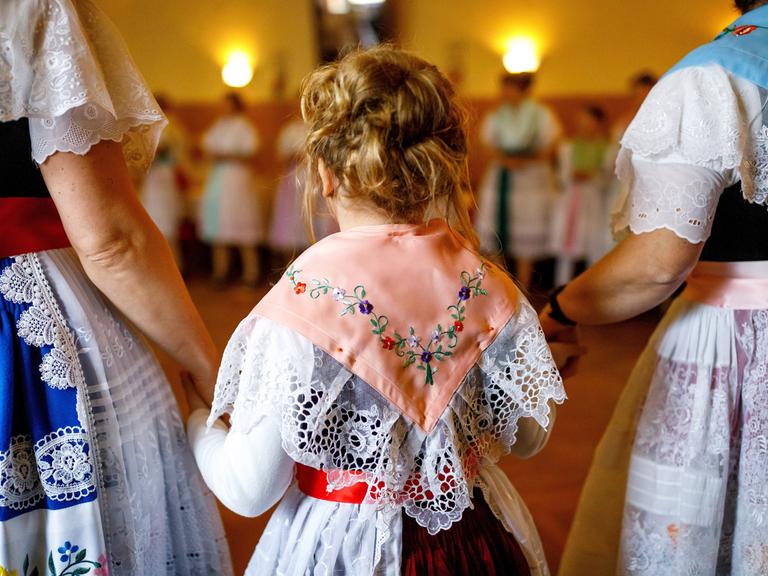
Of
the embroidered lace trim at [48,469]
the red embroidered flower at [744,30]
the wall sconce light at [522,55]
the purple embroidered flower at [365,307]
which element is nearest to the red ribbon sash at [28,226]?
the embroidered lace trim at [48,469]

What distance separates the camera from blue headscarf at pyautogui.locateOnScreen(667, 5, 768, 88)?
1169 millimetres

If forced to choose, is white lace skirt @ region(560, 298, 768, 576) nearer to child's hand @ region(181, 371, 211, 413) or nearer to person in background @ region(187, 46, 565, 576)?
person in background @ region(187, 46, 565, 576)

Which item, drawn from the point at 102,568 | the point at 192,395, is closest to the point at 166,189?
the point at 192,395

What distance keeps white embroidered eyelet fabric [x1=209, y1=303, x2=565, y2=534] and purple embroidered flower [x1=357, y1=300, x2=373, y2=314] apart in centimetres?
8

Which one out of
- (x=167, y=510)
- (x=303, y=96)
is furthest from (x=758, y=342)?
(x=167, y=510)

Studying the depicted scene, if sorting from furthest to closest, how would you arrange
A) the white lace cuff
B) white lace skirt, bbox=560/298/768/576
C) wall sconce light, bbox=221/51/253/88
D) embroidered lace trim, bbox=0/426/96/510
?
wall sconce light, bbox=221/51/253/88, white lace skirt, bbox=560/298/768/576, the white lace cuff, embroidered lace trim, bbox=0/426/96/510

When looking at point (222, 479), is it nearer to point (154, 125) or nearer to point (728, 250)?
point (154, 125)

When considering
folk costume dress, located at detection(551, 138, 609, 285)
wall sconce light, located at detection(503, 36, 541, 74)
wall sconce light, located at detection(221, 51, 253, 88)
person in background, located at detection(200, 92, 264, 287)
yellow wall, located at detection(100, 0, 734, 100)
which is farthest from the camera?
wall sconce light, located at detection(221, 51, 253, 88)

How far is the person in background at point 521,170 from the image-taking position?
555 cm

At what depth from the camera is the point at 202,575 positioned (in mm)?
1314

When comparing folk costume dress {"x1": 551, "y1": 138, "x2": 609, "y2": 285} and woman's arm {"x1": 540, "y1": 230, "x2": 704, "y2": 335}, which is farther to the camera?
folk costume dress {"x1": 551, "y1": 138, "x2": 609, "y2": 285}

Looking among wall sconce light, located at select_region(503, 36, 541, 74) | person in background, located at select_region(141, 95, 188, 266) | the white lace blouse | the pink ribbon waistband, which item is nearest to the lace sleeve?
the white lace blouse

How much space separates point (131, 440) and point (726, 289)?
1078mm

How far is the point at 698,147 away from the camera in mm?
1160
